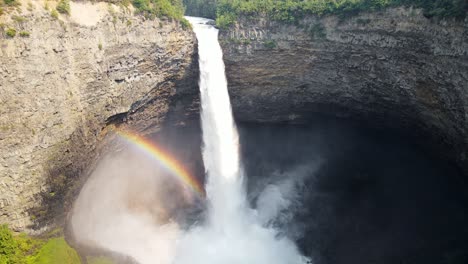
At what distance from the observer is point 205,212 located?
23.3 m

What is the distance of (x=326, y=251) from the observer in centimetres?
1895

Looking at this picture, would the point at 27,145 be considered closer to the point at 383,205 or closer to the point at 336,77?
the point at 336,77

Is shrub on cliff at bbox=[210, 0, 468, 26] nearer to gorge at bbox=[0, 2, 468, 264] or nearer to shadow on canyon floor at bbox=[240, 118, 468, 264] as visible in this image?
gorge at bbox=[0, 2, 468, 264]

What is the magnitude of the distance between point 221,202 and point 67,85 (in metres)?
11.6

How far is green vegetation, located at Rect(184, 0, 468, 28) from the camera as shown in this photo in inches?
611

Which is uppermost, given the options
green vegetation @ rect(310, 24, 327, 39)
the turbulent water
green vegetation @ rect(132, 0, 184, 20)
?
green vegetation @ rect(132, 0, 184, 20)

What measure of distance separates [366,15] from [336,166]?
1017cm

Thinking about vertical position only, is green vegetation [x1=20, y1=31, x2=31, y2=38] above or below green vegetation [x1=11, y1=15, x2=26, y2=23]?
below

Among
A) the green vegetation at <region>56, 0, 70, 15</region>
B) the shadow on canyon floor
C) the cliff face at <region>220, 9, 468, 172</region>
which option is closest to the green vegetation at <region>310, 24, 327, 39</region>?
the cliff face at <region>220, 9, 468, 172</region>

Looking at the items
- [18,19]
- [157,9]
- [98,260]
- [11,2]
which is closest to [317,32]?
[157,9]

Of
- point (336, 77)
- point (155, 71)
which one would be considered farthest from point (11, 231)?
point (336, 77)

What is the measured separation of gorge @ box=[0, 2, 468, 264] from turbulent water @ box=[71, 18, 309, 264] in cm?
19

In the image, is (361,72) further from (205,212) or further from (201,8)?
(201,8)

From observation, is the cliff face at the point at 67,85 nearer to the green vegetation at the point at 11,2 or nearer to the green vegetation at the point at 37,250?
the green vegetation at the point at 11,2
